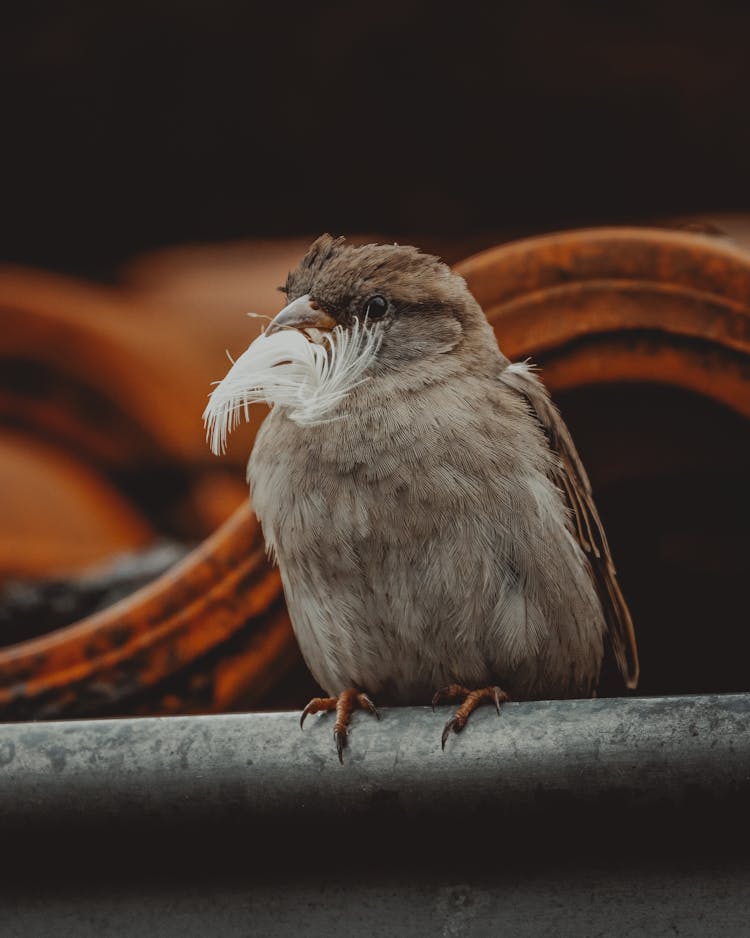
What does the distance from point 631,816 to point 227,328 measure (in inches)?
96.3

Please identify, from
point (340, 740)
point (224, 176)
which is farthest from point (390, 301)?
point (224, 176)

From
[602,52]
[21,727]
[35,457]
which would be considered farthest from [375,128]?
[21,727]

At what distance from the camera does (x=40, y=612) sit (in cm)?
266

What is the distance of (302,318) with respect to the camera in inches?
71.3

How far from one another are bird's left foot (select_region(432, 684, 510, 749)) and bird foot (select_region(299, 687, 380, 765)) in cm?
10

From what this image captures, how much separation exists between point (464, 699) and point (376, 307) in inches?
25.1

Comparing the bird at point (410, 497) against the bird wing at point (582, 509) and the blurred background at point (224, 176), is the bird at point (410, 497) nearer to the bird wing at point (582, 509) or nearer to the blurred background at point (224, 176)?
the bird wing at point (582, 509)

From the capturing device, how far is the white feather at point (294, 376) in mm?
1733

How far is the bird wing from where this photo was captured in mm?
1883

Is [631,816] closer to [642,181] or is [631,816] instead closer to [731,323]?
[731,323]


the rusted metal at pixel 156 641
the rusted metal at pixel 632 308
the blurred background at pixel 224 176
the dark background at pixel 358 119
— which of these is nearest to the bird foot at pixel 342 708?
the rusted metal at pixel 156 641

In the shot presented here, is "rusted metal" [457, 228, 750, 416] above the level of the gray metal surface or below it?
above

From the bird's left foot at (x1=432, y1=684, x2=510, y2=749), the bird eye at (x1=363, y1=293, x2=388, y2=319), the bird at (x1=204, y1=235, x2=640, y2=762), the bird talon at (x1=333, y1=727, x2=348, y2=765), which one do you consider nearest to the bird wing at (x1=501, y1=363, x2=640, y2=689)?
the bird at (x1=204, y1=235, x2=640, y2=762)

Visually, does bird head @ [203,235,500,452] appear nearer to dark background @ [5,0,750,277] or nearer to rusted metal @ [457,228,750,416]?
rusted metal @ [457,228,750,416]
